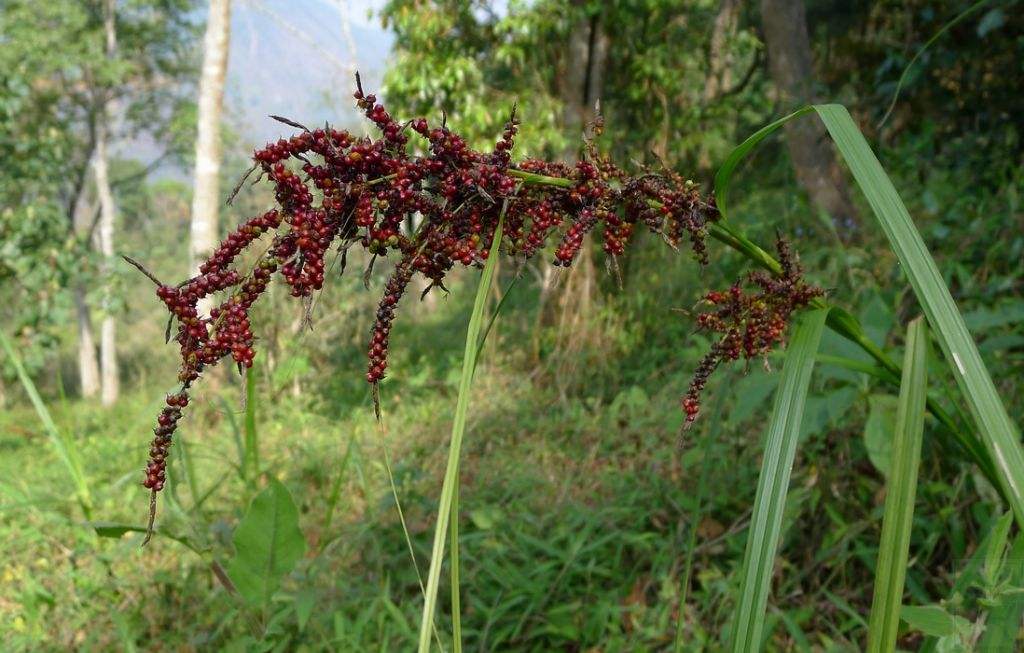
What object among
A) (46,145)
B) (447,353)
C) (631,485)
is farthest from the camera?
(46,145)

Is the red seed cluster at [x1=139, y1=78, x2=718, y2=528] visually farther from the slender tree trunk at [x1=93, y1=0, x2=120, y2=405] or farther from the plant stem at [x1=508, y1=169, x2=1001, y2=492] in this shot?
the slender tree trunk at [x1=93, y1=0, x2=120, y2=405]

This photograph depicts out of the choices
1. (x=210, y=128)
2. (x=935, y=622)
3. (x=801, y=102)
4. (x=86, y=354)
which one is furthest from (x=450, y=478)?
(x=86, y=354)

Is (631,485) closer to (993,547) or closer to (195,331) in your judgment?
(993,547)

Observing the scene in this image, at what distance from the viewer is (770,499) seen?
0.68 meters

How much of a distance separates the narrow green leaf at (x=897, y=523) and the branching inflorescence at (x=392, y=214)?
0.87 ft

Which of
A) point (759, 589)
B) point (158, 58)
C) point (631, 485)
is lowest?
point (631, 485)

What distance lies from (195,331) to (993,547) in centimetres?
91

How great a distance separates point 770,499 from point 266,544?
1057 mm

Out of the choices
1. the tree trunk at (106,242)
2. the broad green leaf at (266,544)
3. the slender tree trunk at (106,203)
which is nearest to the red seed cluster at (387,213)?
the broad green leaf at (266,544)

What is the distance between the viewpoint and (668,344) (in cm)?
568

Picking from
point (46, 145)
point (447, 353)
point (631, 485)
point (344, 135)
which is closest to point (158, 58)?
point (46, 145)

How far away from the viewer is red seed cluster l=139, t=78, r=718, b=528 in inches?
28.6

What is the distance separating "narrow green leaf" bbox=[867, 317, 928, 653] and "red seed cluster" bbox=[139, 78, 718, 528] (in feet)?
0.87

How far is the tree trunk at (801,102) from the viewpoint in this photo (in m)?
5.37
